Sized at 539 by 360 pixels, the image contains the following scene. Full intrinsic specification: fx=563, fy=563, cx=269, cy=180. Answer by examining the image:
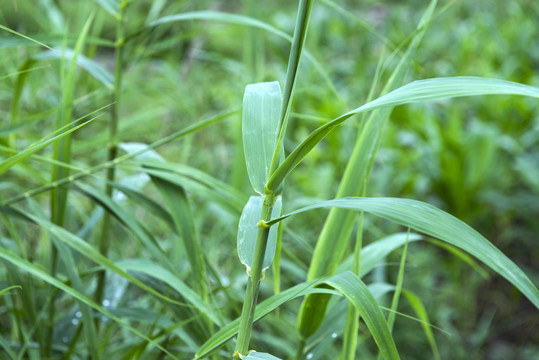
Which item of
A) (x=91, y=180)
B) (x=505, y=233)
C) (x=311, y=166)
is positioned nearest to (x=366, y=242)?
(x=311, y=166)

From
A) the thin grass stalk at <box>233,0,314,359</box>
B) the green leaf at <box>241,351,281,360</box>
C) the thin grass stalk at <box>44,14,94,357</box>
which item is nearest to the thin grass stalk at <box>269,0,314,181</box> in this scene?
the thin grass stalk at <box>233,0,314,359</box>

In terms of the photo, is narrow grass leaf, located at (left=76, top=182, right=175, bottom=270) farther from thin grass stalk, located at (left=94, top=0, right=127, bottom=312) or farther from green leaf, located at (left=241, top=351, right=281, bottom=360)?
green leaf, located at (left=241, top=351, right=281, bottom=360)

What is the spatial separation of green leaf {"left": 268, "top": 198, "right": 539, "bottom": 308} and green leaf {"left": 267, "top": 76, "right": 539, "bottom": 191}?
0.03 metres

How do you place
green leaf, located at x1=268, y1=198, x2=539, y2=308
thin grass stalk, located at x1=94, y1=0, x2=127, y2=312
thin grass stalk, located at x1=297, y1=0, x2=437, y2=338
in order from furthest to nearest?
thin grass stalk, located at x1=94, y1=0, x2=127, y2=312 < thin grass stalk, located at x1=297, y1=0, x2=437, y2=338 < green leaf, located at x1=268, y1=198, x2=539, y2=308

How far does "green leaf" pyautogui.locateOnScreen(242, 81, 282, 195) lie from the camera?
367 mm

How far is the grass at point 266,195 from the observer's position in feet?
1.23

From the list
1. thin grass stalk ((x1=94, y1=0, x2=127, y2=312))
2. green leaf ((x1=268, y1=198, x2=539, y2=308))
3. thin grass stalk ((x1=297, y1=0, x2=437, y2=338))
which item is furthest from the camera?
thin grass stalk ((x1=94, y1=0, x2=127, y2=312))

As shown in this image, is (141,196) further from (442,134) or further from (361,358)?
(442,134)

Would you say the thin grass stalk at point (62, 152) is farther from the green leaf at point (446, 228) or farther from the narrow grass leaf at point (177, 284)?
the green leaf at point (446, 228)

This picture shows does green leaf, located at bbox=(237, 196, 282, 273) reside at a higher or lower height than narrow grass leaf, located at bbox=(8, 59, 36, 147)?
lower

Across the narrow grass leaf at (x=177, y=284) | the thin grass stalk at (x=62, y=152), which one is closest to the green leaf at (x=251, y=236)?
the narrow grass leaf at (x=177, y=284)

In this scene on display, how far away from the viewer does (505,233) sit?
130cm

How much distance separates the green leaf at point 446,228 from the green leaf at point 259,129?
1.7 inches

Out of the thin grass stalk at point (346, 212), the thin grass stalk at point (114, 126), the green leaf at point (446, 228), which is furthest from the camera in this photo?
the thin grass stalk at point (114, 126)
